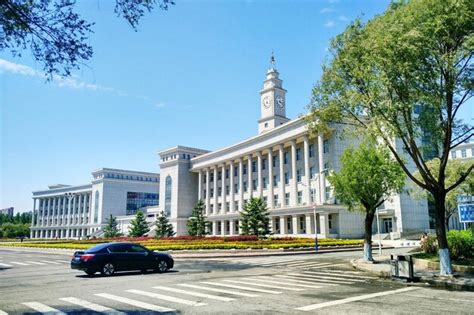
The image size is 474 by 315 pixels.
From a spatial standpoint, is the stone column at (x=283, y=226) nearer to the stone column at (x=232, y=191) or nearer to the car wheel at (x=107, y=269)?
the stone column at (x=232, y=191)

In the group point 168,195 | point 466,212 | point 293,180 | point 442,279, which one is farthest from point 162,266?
point 168,195

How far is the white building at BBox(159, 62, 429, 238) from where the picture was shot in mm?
53219

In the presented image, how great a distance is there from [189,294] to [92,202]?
111168mm

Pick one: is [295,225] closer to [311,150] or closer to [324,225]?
[324,225]

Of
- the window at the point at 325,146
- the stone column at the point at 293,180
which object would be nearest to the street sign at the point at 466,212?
the window at the point at 325,146

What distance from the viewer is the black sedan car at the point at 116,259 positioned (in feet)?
52.8

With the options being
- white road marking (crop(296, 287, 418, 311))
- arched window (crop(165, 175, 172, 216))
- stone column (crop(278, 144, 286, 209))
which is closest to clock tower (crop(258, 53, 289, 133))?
stone column (crop(278, 144, 286, 209))

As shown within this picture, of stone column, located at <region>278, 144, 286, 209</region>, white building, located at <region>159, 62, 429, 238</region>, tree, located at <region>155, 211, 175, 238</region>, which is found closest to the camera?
white building, located at <region>159, 62, 429, 238</region>

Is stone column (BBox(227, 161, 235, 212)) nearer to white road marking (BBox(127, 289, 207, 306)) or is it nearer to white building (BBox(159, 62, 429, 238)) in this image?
white building (BBox(159, 62, 429, 238))

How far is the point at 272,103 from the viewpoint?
75.1m

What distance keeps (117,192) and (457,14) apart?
356 feet

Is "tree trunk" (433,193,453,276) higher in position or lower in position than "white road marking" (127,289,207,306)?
Answer: higher

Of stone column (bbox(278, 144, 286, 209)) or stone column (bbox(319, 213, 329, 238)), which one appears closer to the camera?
stone column (bbox(319, 213, 329, 238))

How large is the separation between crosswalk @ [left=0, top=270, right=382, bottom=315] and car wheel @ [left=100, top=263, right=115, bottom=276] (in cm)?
466
